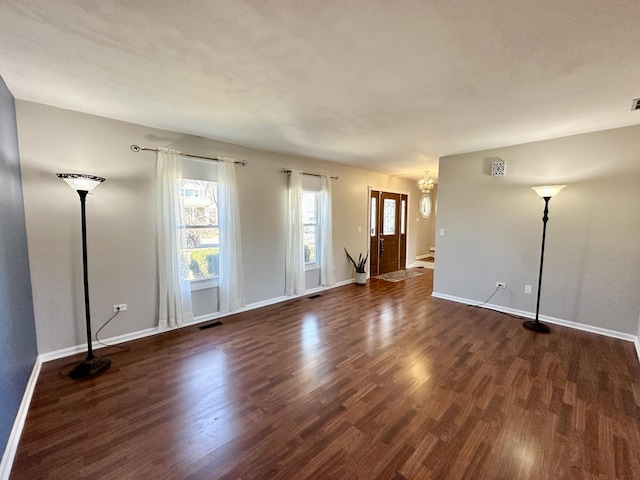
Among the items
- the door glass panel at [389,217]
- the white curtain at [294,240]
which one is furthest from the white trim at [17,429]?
the door glass panel at [389,217]

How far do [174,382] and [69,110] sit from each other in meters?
2.93

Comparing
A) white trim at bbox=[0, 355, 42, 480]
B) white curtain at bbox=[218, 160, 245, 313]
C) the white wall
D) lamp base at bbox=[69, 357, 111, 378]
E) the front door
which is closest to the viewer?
white trim at bbox=[0, 355, 42, 480]

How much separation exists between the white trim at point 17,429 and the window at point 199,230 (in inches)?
62.6

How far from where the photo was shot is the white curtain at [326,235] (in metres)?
5.23

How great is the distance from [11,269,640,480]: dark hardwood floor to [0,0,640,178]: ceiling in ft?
8.33

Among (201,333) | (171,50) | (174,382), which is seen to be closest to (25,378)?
(174,382)

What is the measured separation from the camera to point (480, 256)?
4375 mm

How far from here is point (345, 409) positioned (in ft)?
6.70

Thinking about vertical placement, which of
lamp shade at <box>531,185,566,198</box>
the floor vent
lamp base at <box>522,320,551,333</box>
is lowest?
the floor vent

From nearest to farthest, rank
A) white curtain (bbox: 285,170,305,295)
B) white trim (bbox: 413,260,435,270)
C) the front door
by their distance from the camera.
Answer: white curtain (bbox: 285,170,305,295), the front door, white trim (bbox: 413,260,435,270)

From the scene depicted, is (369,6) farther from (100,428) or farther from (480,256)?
(480,256)

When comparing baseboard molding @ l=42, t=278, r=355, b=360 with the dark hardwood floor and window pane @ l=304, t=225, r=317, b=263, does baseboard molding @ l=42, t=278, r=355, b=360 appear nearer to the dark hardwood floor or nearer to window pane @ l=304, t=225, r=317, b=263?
the dark hardwood floor

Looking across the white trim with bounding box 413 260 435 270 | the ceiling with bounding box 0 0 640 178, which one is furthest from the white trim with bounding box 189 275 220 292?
the white trim with bounding box 413 260 435 270

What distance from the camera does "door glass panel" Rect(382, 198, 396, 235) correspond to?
6907 mm
